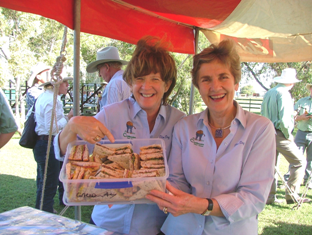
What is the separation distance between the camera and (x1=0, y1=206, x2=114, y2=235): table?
1.21 m

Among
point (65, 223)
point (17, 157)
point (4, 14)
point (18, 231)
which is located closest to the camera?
point (18, 231)

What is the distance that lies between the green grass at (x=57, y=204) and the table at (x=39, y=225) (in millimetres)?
2847

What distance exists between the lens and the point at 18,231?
1195 millimetres

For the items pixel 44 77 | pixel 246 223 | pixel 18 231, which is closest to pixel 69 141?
pixel 18 231

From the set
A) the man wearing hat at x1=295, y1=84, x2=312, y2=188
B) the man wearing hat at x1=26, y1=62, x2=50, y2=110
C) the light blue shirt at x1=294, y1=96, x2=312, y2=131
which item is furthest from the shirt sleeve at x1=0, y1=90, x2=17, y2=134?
the light blue shirt at x1=294, y1=96, x2=312, y2=131

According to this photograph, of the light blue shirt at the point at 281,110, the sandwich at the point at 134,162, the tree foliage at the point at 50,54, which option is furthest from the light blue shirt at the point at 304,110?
the sandwich at the point at 134,162

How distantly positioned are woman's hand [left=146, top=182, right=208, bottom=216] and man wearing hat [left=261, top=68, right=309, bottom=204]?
3606 millimetres

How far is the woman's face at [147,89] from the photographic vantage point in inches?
67.5

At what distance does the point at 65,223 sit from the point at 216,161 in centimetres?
90

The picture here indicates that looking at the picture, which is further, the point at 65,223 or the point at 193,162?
the point at 193,162

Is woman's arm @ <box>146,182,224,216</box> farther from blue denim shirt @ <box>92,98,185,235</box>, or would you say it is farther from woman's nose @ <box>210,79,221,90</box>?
woman's nose @ <box>210,79,221,90</box>

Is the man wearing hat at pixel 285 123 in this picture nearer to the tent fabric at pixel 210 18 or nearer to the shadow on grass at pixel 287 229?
the shadow on grass at pixel 287 229

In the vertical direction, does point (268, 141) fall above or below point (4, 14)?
below

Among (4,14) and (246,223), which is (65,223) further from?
(4,14)
